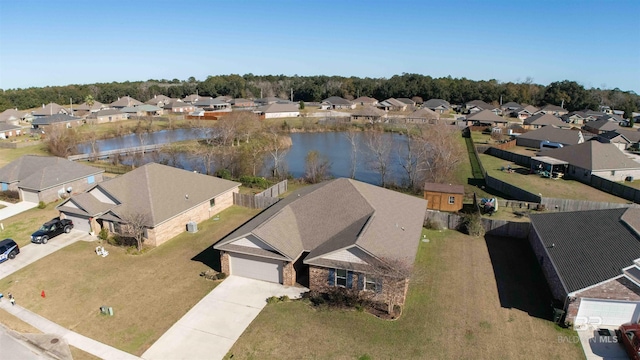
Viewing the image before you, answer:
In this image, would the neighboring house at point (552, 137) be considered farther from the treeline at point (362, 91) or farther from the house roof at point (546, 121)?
the treeline at point (362, 91)

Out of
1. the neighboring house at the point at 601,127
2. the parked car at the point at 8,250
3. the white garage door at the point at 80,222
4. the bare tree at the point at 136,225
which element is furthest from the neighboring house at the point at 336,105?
the parked car at the point at 8,250

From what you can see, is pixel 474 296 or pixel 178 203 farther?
pixel 178 203

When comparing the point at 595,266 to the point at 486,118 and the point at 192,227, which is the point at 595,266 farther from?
the point at 486,118

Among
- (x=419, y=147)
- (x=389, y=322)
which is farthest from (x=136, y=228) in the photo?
(x=419, y=147)

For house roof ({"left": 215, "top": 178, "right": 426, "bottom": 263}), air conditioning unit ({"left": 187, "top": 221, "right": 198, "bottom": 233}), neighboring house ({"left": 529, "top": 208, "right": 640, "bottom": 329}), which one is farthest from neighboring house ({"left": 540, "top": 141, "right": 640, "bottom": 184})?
air conditioning unit ({"left": 187, "top": 221, "right": 198, "bottom": 233})

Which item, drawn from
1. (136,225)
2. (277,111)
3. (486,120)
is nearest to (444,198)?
(136,225)

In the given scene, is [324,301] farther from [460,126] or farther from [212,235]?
[460,126]

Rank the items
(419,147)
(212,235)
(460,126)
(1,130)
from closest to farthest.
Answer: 1. (212,235)
2. (419,147)
3. (1,130)
4. (460,126)
